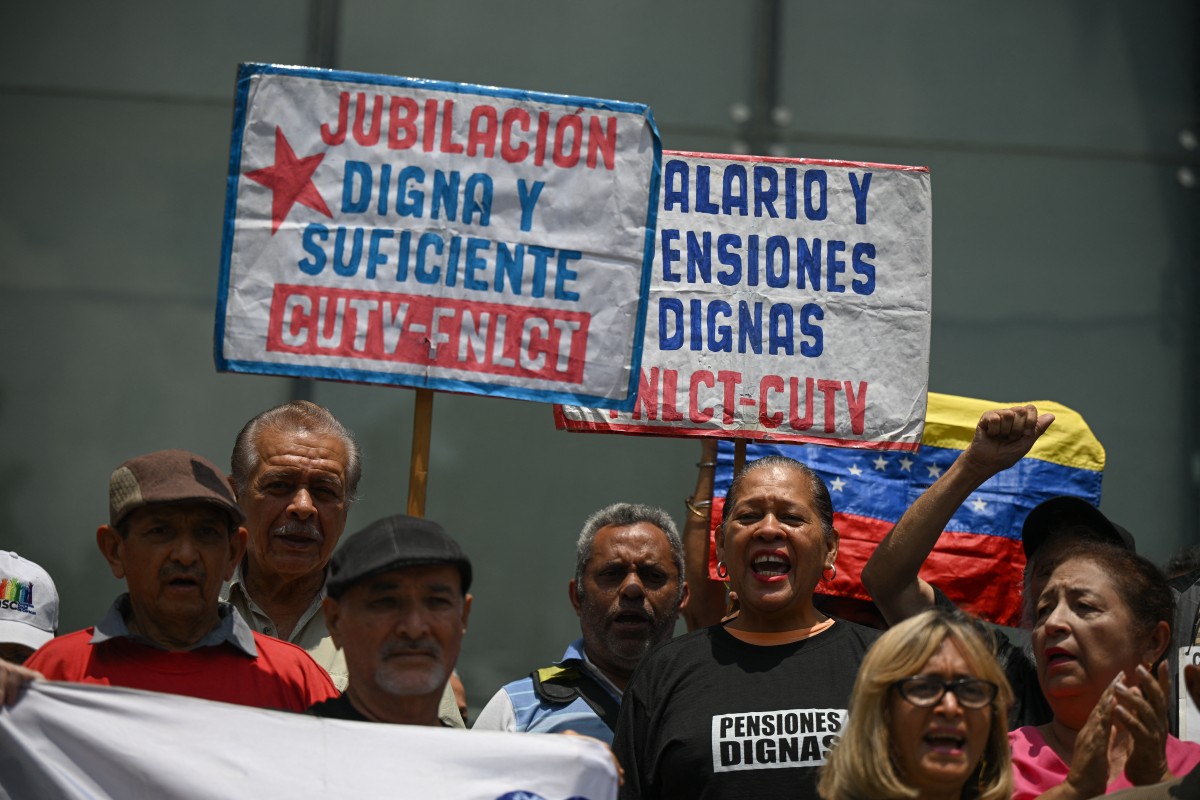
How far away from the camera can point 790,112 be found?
327 inches

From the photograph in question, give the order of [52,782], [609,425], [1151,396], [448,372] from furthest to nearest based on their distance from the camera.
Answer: [1151,396]
[609,425]
[448,372]
[52,782]

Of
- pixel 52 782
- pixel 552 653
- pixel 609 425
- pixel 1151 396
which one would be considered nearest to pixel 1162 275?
pixel 1151 396

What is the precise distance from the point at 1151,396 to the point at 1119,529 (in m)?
4.16

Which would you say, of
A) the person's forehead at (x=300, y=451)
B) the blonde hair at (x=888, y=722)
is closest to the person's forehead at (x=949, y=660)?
the blonde hair at (x=888, y=722)

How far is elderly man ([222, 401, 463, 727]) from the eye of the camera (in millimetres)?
4562

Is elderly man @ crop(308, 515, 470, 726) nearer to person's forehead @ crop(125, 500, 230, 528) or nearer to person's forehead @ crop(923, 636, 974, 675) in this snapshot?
person's forehead @ crop(125, 500, 230, 528)

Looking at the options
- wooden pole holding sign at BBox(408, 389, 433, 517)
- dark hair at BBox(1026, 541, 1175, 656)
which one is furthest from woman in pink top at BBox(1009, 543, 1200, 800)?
wooden pole holding sign at BBox(408, 389, 433, 517)

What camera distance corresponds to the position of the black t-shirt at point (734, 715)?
3770 millimetres

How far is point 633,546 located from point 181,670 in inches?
64.8

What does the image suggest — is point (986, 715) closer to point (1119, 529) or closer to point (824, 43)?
point (1119, 529)

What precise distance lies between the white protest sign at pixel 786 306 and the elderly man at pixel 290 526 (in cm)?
78

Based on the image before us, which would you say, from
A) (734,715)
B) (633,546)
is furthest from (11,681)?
(633,546)

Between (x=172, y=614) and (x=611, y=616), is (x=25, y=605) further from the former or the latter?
(x=611, y=616)

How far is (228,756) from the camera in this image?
10.8 ft
